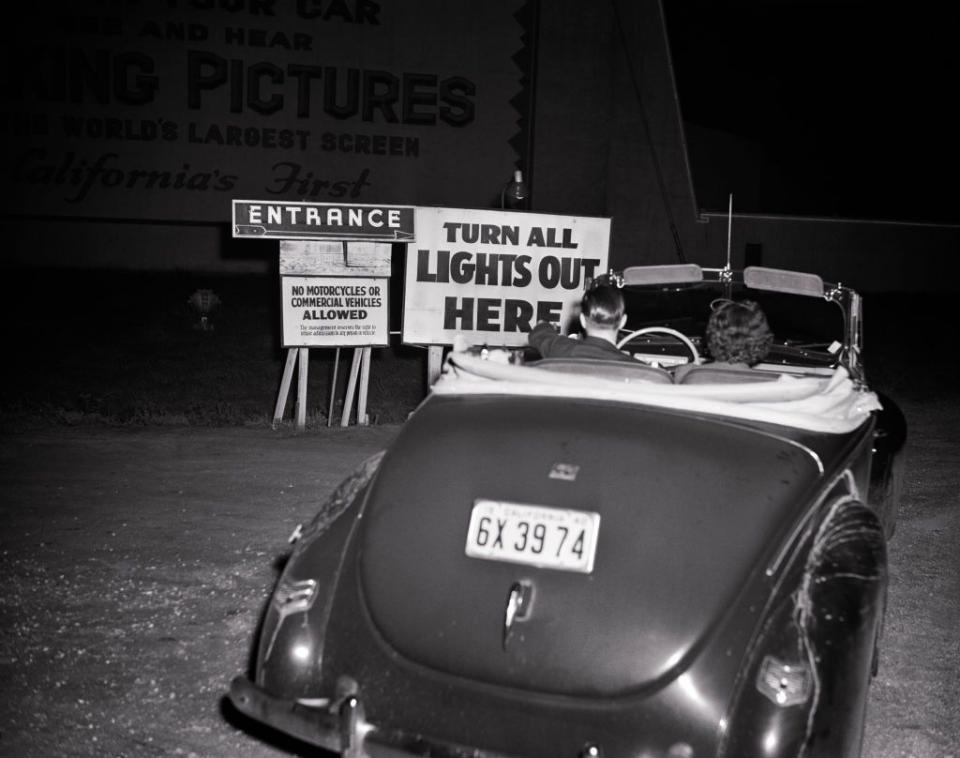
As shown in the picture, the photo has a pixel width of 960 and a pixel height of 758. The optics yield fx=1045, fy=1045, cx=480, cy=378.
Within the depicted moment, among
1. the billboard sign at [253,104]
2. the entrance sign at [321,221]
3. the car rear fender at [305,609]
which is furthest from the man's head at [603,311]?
the billboard sign at [253,104]

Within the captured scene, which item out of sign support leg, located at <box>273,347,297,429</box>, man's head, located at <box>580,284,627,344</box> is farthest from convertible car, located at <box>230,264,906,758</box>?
sign support leg, located at <box>273,347,297,429</box>

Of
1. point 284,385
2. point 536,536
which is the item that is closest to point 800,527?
point 536,536

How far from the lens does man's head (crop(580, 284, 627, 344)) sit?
170 inches

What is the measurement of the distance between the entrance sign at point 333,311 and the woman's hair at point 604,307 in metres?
5.27

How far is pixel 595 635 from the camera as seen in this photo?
9.41ft

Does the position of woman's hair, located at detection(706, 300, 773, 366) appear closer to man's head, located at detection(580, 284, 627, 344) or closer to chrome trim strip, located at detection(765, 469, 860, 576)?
man's head, located at detection(580, 284, 627, 344)

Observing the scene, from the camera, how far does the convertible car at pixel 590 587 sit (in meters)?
2.79

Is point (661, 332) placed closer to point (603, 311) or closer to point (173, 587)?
point (603, 311)

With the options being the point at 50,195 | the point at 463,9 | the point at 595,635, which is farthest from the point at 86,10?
the point at 595,635

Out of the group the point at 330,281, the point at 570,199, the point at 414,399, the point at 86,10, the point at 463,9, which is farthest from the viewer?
the point at 570,199

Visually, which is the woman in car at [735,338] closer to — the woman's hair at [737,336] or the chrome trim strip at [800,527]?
the woman's hair at [737,336]

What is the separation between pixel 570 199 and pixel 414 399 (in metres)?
9.61

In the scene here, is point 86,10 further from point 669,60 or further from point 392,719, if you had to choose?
point 392,719

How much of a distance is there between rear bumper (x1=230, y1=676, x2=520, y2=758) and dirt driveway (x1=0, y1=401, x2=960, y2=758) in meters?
0.79
